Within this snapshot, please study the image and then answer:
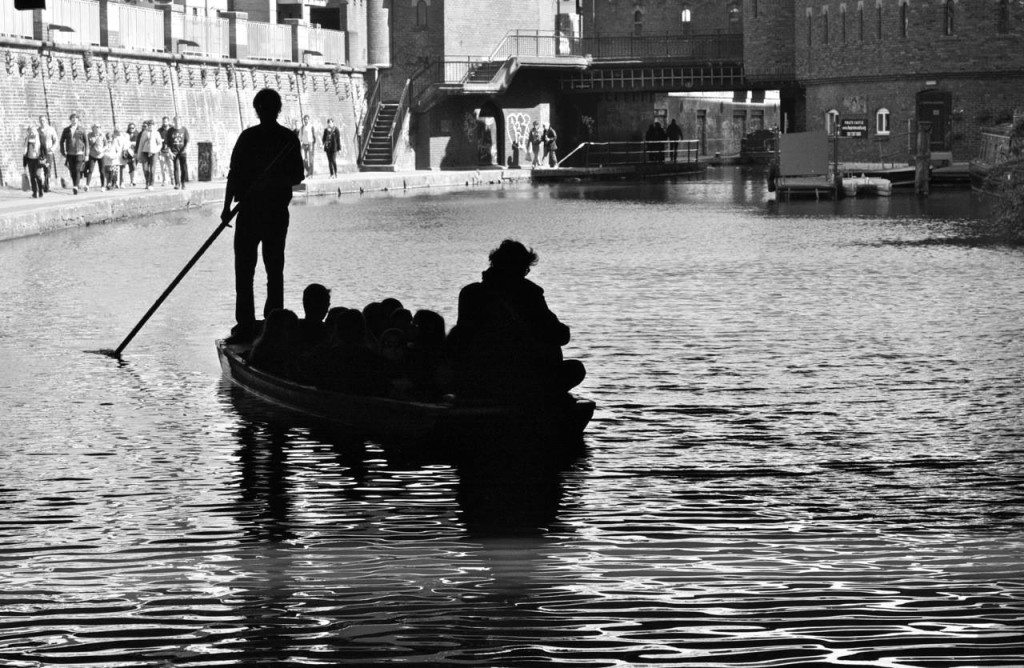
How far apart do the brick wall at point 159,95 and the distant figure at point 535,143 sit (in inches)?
281

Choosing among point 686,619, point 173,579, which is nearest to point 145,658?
point 173,579

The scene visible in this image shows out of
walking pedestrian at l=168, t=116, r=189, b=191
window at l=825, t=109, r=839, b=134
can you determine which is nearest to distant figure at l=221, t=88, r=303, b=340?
walking pedestrian at l=168, t=116, r=189, b=191

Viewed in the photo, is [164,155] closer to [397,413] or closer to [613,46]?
[397,413]

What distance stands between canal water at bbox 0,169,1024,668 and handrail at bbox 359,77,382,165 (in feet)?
163

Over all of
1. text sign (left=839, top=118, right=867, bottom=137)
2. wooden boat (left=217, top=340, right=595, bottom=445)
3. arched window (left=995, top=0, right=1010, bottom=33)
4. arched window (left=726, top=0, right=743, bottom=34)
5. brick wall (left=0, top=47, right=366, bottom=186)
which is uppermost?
arched window (left=726, top=0, right=743, bottom=34)

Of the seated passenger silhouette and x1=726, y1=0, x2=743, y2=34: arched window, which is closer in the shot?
the seated passenger silhouette

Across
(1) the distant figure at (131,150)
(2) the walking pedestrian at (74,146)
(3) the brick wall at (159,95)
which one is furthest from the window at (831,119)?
(2) the walking pedestrian at (74,146)

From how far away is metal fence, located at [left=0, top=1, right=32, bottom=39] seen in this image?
42.9m

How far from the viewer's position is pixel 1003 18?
61719 mm

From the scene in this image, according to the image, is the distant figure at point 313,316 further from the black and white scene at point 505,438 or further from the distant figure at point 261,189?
the distant figure at point 261,189

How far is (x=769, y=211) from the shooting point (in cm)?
4103

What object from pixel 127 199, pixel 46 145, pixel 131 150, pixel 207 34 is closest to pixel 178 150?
pixel 131 150

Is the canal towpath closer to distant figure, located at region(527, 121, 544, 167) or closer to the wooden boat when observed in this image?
distant figure, located at region(527, 121, 544, 167)

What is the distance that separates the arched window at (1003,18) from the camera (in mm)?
61656
